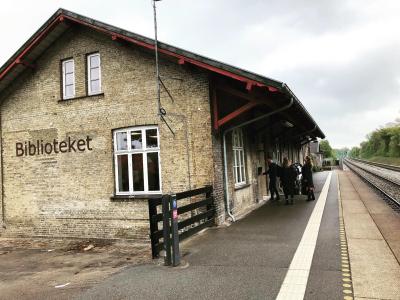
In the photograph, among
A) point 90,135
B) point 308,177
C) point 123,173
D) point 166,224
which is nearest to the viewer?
point 166,224

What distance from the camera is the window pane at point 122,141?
10492mm

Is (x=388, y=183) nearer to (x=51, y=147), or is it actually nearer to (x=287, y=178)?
(x=287, y=178)

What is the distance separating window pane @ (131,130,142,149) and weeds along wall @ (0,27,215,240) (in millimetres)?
299

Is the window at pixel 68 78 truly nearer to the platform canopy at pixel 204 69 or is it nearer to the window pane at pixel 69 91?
the window pane at pixel 69 91

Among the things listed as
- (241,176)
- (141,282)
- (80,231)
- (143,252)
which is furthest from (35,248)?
(241,176)

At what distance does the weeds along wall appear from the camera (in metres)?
9.76

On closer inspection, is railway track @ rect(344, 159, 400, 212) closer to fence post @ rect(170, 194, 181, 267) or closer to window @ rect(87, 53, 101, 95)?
fence post @ rect(170, 194, 181, 267)

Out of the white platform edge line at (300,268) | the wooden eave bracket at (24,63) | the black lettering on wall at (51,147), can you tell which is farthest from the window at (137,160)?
the white platform edge line at (300,268)

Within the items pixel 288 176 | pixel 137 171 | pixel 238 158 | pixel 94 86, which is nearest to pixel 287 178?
pixel 288 176

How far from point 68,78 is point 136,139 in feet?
10.6

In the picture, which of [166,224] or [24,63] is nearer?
[166,224]

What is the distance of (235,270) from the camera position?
5742mm

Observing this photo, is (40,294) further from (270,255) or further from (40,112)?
(40,112)

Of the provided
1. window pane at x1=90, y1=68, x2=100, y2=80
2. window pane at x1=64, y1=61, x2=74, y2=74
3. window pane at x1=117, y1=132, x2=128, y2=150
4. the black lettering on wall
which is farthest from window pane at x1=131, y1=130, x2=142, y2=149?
window pane at x1=64, y1=61, x2=74, y2=74
